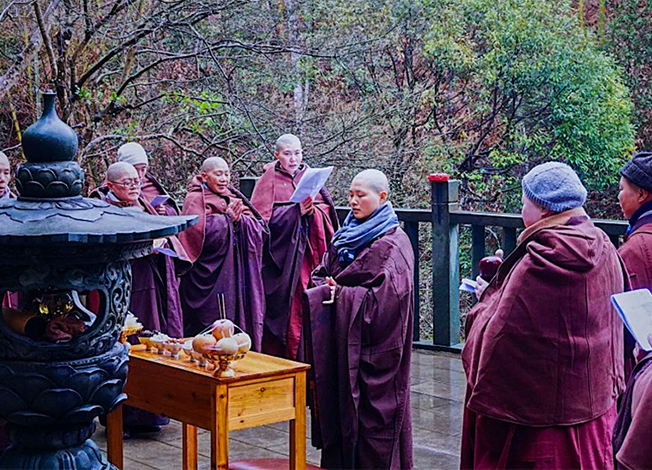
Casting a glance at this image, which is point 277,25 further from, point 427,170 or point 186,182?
point 427,170

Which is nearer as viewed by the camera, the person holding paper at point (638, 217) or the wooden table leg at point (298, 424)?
the wooden table leg at point (298, 424)

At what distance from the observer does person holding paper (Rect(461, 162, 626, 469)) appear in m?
4.02

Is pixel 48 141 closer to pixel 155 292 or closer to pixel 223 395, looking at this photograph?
pixel 223 395

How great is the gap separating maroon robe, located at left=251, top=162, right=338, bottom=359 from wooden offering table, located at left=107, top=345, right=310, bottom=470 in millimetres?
2258

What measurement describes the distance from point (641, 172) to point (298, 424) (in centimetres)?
212

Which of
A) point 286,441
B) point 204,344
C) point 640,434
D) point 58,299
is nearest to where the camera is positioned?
point 640,434

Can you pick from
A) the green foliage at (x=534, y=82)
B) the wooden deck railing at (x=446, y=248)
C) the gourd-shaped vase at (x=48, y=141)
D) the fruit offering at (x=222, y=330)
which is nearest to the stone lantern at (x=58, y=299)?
the gourd-shaped vase at (x=48, y=141)

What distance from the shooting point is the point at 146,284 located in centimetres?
638

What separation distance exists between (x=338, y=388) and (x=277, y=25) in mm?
6983

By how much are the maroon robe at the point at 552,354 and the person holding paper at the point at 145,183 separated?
3031mm

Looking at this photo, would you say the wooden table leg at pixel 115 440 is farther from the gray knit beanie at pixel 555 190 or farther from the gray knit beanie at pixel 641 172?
the gray knit beanie at pixel 641 172

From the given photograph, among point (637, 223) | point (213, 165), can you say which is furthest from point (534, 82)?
point (637, 223)

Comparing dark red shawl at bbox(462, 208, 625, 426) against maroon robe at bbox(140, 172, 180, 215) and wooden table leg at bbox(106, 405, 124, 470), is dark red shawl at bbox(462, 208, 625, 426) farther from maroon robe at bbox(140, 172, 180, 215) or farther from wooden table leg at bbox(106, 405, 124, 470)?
maroon robe at bbox(140, 172, 180, 215)

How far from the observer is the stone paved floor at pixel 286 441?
562 cm
